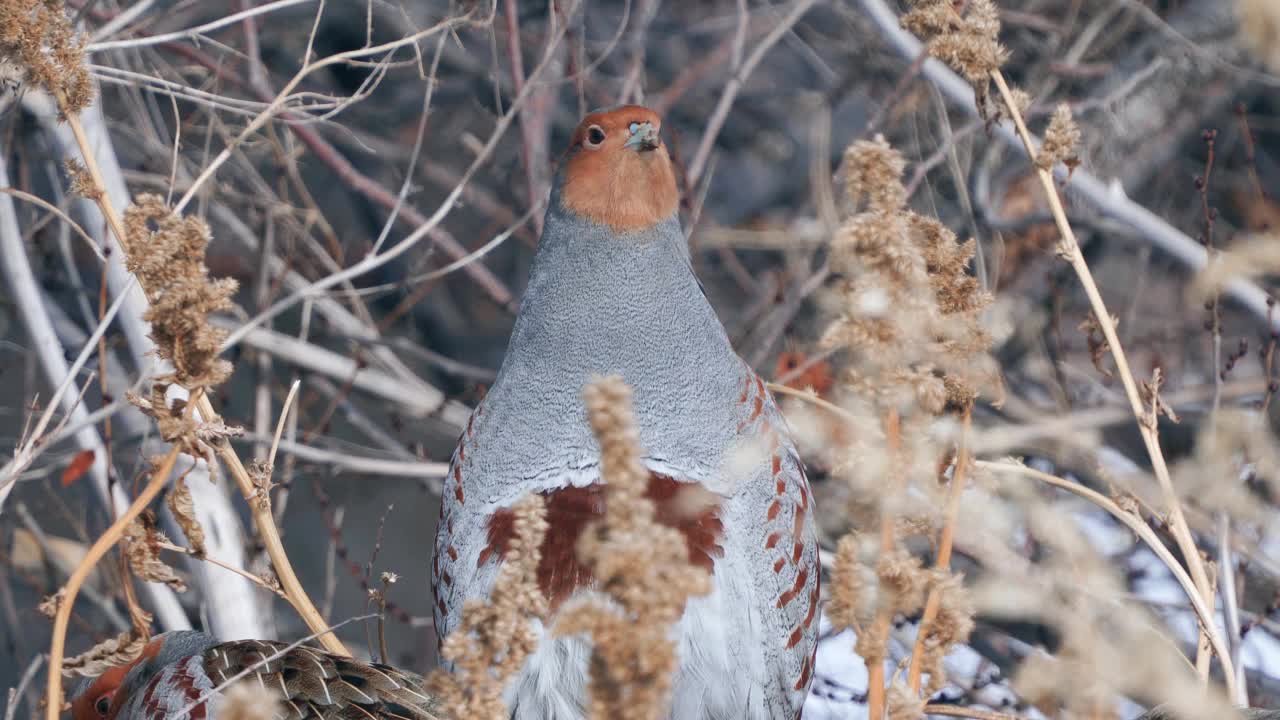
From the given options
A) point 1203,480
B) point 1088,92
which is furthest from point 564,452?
point 1088,92

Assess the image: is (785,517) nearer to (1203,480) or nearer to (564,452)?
(564,452)

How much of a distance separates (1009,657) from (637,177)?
6.42 ft

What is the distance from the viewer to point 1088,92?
4.65m

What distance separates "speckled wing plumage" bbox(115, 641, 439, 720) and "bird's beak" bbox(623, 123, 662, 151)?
1.08m

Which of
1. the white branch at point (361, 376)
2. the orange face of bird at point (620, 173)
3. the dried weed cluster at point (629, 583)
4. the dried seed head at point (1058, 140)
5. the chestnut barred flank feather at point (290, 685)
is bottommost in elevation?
the chestnut barred flank feather at point (290, 685)

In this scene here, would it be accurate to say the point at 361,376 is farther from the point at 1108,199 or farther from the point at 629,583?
the point at 629,583

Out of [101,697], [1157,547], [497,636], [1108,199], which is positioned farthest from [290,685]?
[1108,199]

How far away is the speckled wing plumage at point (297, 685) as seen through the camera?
2135mm

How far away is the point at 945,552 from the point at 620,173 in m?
1.20

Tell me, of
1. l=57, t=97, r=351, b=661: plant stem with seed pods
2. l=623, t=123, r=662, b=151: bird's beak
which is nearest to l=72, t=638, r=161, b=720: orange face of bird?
l=57, t=97, r=351, b=661: plant stem with seed pods

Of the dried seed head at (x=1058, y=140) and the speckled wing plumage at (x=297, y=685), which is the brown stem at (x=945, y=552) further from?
the speckled wing plumage at (x=297, y=685)

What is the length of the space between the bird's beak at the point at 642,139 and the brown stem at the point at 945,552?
1060 millimetres

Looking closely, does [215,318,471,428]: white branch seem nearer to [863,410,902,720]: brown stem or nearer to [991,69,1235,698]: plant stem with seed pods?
[991,69,1235,698]: plant stem with seed pods

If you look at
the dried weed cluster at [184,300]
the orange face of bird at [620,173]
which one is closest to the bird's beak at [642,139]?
the orange face of bird at [620,173]
